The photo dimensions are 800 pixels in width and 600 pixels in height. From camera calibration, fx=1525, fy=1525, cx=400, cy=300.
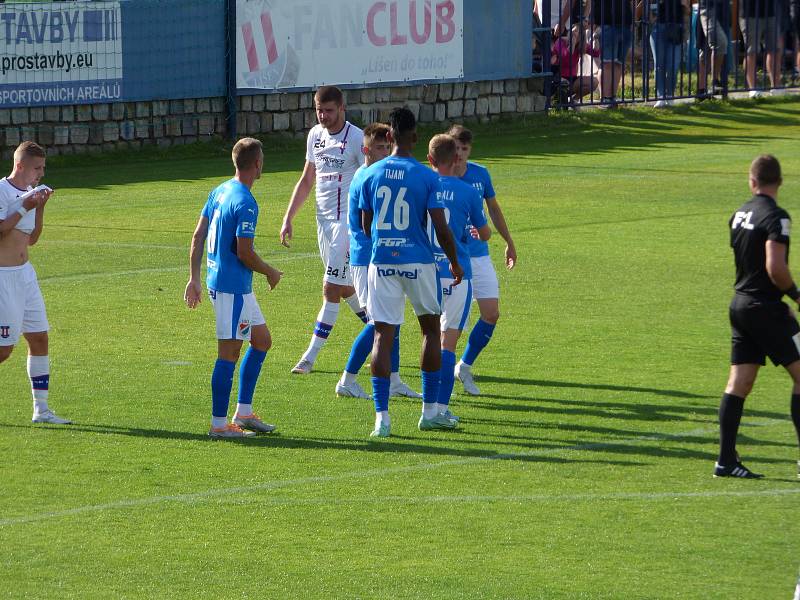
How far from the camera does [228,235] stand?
981 centimetres

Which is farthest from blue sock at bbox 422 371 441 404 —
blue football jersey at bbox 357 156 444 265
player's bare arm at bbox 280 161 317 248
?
player's bare arm at bbox 280 161 317 248

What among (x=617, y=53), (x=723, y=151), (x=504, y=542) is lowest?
(x=504, y=542)

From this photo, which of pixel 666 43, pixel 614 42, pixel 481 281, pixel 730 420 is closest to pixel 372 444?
pixel 481 281

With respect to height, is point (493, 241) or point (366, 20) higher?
point (366, 20)

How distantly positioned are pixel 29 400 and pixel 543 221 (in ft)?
34.0

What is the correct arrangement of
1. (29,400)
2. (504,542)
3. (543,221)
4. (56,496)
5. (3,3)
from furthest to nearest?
(3,3)
(543,221)
(29,400)
(56,496)
(504,542)

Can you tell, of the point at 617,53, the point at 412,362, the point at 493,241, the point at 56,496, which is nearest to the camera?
the point at 56,496

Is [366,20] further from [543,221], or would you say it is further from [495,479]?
[495,479]

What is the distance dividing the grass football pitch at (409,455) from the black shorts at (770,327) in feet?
2.53

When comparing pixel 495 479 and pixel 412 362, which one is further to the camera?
pixel 412 362

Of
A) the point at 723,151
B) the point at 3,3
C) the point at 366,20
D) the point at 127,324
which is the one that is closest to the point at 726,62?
the point at 723,151

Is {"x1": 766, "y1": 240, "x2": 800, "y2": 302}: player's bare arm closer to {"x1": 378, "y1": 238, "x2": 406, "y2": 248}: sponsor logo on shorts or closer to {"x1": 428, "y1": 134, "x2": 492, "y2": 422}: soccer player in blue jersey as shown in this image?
{"x1": 428, "y1": 134, "x2": 492, "y2": 422}: soccer player in blue jersey

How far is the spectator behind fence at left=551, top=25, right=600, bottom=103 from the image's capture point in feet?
107

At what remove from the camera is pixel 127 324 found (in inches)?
549
